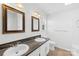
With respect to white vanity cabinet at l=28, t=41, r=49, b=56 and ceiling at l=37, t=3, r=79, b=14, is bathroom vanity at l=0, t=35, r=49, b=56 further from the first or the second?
A: ceiling at l=37, t=3, r=79, b=14

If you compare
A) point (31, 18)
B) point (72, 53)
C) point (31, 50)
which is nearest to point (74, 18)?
point (72, 53)

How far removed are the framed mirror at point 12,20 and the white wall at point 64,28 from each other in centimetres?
41

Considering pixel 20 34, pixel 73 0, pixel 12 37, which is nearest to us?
pixel 73 0

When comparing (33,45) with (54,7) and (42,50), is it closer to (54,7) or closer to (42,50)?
(42,50)

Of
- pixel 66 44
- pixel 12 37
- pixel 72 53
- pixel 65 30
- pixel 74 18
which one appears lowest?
pixel 72 53

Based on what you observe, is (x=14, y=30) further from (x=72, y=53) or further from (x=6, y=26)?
(x=72, y=53)

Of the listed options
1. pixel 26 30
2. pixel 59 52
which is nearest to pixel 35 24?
pixel 26 30

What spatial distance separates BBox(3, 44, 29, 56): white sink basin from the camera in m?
1.16

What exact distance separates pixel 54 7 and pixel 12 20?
622mm

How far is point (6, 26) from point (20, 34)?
0.26 metres

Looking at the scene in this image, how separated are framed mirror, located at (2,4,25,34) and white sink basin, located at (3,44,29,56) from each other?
0.25m

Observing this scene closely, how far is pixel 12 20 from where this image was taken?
1.25 m

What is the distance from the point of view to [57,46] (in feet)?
4.22

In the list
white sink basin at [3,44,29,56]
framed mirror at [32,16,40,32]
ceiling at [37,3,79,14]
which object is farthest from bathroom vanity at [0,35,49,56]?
ceiling at [37,3,79,14]
